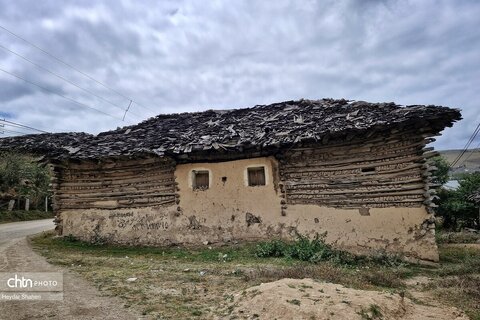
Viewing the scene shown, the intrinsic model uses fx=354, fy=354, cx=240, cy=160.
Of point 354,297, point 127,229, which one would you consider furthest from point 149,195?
point 354,297

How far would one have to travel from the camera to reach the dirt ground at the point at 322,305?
3.97 meters

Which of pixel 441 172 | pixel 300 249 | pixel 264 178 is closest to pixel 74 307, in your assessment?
pixel 300 249

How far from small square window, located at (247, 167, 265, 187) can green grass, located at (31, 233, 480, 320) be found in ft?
5.67

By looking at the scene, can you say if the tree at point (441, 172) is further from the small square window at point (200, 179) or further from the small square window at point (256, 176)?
the small square window at point (200, 179)

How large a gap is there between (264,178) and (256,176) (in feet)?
0.87

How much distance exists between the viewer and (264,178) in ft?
32.7

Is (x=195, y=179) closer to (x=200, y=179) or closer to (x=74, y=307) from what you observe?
(x=200, y=179)

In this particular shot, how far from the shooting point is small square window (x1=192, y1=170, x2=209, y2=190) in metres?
10.4

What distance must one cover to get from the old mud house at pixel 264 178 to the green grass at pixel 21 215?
390 inches

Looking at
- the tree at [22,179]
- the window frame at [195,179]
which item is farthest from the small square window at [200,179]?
the tree at [22,179]

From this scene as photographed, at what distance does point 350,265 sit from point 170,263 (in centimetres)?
398

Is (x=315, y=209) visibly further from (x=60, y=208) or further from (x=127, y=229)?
(x=60, y=208)

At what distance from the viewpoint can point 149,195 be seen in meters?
10.8

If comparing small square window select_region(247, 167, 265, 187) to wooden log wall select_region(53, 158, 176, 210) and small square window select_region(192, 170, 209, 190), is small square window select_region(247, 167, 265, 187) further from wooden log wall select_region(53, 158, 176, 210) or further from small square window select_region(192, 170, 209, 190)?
wooden log wall select_region(53, 158, 176, 210)
